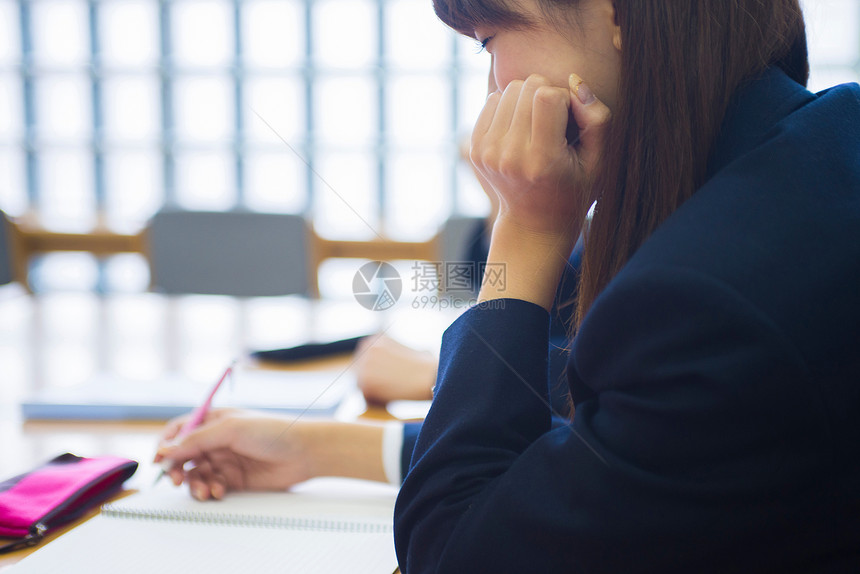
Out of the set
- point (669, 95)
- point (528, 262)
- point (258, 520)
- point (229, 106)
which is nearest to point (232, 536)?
point (258, 520)

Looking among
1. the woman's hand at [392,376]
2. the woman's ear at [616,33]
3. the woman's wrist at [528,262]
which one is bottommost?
the woman's hand at [392,376]

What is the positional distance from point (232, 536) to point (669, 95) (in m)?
0.41

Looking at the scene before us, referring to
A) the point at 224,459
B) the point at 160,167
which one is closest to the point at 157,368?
Result: the point at 224,459

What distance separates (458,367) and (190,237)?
1.57m

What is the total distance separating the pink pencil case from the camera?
498mm

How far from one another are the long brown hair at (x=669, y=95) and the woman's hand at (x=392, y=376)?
45 cm

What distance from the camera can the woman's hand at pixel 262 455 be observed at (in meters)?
0.58

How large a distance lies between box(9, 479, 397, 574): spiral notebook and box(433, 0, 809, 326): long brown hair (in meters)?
0.26

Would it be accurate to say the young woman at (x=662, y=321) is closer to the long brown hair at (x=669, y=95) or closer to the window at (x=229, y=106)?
the long brown hair at (x=669, y=95)

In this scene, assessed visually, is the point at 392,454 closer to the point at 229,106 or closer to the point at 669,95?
the point at 669,95

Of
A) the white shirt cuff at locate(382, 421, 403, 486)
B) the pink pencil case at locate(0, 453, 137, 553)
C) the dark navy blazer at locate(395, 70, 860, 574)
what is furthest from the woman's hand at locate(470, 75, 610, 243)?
the pink pencil case at locate(0, 453, 137, 553)

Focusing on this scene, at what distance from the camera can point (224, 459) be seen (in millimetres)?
597

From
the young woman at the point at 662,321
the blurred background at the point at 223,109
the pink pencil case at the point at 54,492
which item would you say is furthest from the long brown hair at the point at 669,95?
the blurred background at the point at 223,109

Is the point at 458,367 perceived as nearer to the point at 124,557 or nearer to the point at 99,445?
the point at 124,557
